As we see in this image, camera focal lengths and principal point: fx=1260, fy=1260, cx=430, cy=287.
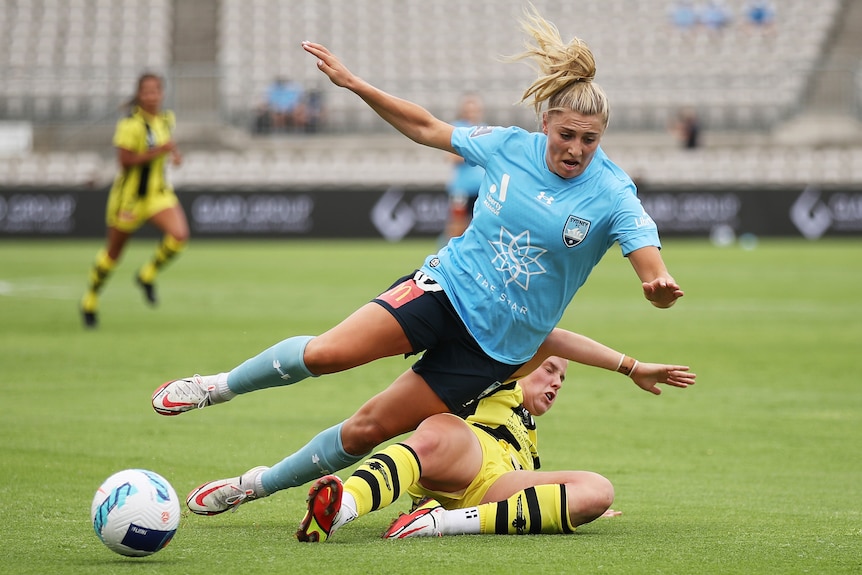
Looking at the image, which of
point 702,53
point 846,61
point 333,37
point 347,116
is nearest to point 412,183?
point 347,116

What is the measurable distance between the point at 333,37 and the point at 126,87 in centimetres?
603

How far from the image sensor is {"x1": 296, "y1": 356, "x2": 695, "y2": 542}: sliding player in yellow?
16.4 feet

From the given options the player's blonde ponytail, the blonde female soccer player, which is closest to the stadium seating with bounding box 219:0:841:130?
the player's blonde ponytail

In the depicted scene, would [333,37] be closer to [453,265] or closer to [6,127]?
[6,127]

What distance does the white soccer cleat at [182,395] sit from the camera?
213 inches

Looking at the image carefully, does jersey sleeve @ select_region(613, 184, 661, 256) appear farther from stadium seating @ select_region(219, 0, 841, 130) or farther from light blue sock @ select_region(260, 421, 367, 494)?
stadium seating @ select_region(219, 0, 841, 130)

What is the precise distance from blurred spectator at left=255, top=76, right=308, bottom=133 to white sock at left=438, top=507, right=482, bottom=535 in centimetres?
2631

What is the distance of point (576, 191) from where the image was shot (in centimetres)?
530

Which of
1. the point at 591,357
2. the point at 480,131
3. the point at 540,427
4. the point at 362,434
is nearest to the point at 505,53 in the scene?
the point at 540,427

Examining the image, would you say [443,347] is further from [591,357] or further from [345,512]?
[345,512]

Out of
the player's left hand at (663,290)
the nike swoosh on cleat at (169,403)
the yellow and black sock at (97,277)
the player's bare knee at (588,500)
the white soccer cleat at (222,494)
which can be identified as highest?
the player's left hand at (663,290)

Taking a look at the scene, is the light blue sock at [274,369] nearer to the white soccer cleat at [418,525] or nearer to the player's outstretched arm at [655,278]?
the white soccer cleat at [418,525]

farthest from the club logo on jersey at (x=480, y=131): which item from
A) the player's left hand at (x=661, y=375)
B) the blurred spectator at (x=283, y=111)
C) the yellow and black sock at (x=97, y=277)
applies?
the blurred spectator at (x=283, y=111)

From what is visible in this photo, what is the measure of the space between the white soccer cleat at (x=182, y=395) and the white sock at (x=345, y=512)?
0.86 meters
